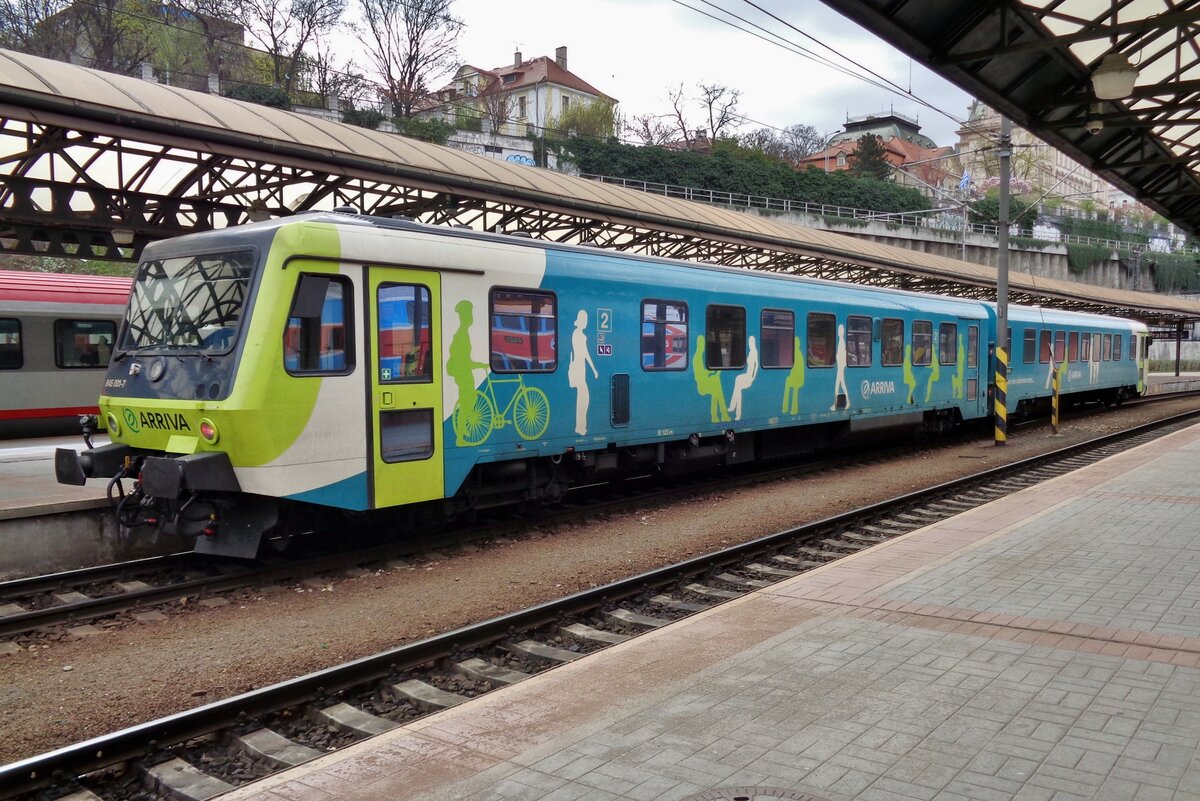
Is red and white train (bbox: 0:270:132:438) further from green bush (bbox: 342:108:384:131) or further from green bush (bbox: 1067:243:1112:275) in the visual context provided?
green bush (bbox: 1067:243:1112:275)

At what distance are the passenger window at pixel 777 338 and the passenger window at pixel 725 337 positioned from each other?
1.59 ft

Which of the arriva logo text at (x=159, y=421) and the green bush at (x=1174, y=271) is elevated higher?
the green bush at (x=1174, y=271)

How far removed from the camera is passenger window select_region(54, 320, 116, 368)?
1798cm

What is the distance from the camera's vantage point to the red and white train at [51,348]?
1738cm

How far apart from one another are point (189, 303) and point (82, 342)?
1228 cm

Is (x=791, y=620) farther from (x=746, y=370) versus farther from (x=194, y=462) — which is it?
(x=746, y=370)

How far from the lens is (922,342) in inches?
686

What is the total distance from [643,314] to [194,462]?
5.74 m

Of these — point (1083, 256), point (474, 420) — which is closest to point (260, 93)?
point (474, 420)

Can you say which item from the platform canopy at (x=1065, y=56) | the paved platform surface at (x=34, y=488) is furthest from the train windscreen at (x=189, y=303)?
the platform canopy at (x=1065, y=56)

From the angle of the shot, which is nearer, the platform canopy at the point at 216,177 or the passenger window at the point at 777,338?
the platform canopy at the point at 216,177

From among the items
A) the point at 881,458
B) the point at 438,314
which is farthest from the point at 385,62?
the point at 438,314

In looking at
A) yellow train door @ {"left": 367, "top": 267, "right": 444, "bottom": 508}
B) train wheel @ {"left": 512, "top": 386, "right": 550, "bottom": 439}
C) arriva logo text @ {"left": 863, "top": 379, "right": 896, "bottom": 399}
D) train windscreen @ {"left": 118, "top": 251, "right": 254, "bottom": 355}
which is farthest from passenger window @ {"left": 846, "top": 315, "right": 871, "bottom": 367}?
train windscreen @ {"left": 118, "top": 251, "right": 254, "bottom": 355}

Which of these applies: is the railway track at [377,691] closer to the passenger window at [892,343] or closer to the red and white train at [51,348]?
the passenger window at [892,343]
